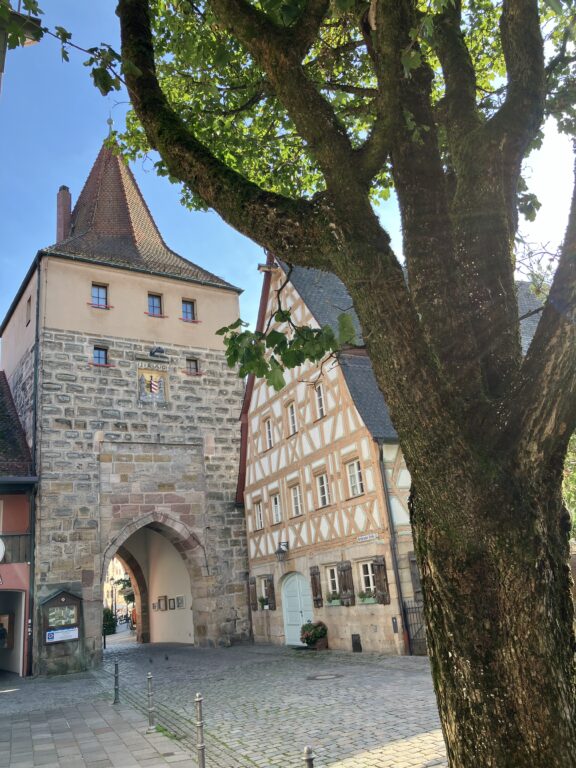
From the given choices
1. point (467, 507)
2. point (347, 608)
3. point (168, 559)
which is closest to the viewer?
point (467, 507)

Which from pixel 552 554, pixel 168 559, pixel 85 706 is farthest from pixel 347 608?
pixel 552 554

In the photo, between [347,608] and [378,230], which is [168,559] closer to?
[347,608]

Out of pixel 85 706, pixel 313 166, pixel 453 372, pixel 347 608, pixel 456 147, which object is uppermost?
pixel 313 166

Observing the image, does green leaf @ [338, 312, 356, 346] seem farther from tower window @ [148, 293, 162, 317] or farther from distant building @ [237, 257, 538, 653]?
tower window @ [148, 293, 162, 317]

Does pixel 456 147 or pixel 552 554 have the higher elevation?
pixel 456 147

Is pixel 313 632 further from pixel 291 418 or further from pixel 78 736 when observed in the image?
pixel 78 736

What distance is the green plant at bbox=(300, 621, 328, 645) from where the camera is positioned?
14648mm

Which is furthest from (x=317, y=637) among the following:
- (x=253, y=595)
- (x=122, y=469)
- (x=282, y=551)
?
(x=122, y=469)

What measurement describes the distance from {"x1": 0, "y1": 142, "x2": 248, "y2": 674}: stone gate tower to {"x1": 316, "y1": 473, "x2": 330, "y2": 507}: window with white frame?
550 centimetres

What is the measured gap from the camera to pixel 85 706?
10203 millimetres

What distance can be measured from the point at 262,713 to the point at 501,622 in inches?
266

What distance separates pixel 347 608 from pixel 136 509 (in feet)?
23.7

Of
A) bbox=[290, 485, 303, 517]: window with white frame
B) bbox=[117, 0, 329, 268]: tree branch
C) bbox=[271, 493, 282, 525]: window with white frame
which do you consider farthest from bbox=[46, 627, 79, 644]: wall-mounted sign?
bbox=[117, 0, 329, 268]: tree branch

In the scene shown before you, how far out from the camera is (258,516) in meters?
18.9
